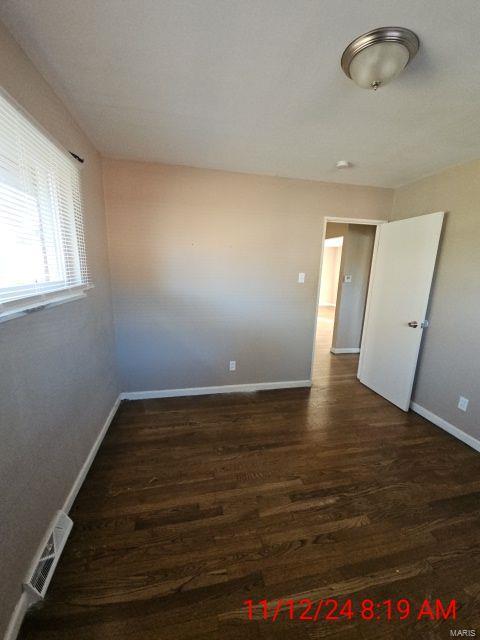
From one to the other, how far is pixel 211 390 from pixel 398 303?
232 centimetres

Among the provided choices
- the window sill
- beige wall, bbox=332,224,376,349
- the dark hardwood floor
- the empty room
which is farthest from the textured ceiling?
the dark hardwood floor

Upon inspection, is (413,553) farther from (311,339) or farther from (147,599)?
(311,339)

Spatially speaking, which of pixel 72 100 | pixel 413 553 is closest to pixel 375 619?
pixel 413 553

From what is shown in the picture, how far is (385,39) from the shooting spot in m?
1.03

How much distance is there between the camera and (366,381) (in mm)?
3264

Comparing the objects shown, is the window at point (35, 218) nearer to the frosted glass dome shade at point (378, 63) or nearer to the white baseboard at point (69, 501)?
the white baseboard at point (69, 501)

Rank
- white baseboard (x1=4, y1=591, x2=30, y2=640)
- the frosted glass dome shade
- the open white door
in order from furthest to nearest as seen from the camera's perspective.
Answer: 1. the open white door
2. the frosted glass dome shade
3. white baseboard (x1=4, y1=591, x2=30, y2=640)

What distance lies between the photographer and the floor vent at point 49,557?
1069 millimetres

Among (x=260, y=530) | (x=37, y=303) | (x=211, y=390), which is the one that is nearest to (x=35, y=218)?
(x=37, y=303)

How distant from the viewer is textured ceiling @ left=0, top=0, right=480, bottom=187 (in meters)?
0.96

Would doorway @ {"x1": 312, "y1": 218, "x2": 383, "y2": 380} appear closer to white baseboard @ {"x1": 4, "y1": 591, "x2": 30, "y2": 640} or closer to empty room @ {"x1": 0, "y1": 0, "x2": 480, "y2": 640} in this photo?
empty room @ {"x1": 0, "y1": 0, "x2": 480, "y2": 640}

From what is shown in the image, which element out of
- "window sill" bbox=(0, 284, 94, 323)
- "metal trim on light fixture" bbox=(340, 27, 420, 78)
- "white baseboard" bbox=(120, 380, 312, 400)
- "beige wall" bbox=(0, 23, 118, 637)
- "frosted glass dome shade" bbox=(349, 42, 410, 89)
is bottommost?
"white baseboard" bbox=(120, 380, 312, 400)

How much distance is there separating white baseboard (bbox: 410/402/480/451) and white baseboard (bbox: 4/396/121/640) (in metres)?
3.06
